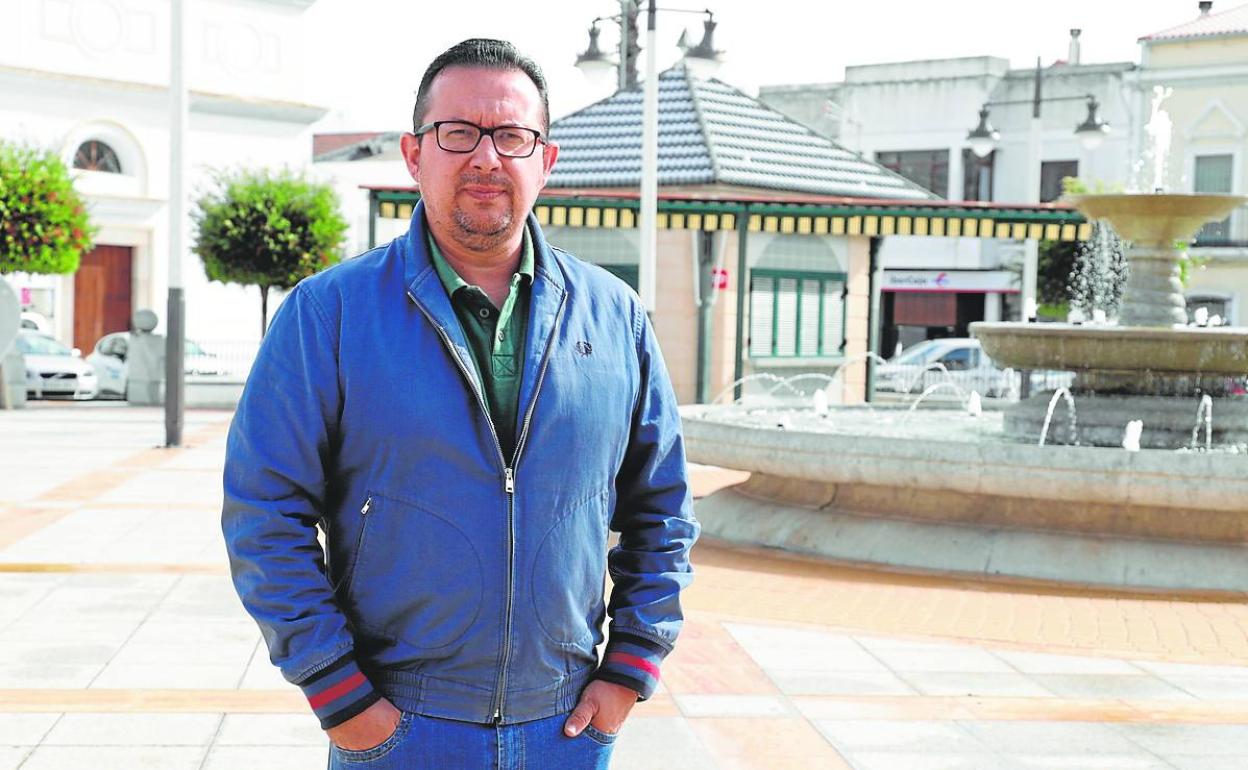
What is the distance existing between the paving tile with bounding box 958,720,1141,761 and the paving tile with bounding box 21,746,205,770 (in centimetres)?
279

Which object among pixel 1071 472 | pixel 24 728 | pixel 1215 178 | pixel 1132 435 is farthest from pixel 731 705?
pixel 1215 178

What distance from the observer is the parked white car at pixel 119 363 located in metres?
28.3

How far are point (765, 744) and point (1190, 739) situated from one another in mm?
1594

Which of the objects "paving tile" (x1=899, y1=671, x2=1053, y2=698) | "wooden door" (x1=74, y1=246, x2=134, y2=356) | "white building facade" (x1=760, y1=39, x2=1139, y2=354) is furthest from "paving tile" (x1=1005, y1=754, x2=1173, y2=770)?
"white building facade" (x1=760, y1=39, x2=1139, y2=354)

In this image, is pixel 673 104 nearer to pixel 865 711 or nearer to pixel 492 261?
pixel 865 711

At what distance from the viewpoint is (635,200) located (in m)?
22.0

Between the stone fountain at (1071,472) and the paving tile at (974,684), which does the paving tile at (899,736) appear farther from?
the stone fountain at (1071,472)

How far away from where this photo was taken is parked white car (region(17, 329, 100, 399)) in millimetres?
26547

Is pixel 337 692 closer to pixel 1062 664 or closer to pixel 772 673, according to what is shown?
pixel 772 673

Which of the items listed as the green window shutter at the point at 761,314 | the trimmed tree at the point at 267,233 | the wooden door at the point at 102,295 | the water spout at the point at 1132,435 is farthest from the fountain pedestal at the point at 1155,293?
the wooden door at the point at 102,295

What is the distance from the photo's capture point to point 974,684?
6574 mm

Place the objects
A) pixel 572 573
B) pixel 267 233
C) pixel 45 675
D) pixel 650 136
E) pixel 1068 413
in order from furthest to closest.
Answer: pixel 267 233 < pixel 650 136 < pixel 1068 413 < pixel 45 675 < pixel 572 573

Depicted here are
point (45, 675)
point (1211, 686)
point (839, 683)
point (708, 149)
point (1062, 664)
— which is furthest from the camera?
point (708, 149)

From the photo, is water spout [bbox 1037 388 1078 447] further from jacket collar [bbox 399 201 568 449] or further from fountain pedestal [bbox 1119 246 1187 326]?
jacket collar [bbox 399 201 568 449]
